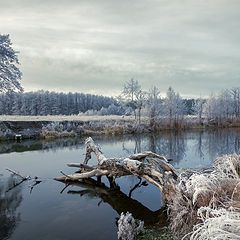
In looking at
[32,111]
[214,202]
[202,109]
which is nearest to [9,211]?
[214,202]

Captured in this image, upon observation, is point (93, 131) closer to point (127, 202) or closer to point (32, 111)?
point (127, 202)

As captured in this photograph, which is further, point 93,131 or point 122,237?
point 93,131

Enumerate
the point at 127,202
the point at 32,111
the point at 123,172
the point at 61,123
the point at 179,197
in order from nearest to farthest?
the point at 179,197 < the point at 127,202 < the point at 123,172 < the point at 61,123 < the point at 32,111

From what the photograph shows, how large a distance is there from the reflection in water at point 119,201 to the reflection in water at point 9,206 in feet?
6.09

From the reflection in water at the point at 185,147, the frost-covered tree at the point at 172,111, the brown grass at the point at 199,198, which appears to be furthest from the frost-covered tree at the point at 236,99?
the brown grass at the point at 199,198

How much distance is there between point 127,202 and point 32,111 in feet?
Result: 237

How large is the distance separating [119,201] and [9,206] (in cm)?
345

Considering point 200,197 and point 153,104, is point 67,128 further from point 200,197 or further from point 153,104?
point 200,197

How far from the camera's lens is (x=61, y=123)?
1148 inches

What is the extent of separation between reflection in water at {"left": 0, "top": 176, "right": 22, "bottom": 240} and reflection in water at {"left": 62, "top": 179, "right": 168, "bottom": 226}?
1.86m

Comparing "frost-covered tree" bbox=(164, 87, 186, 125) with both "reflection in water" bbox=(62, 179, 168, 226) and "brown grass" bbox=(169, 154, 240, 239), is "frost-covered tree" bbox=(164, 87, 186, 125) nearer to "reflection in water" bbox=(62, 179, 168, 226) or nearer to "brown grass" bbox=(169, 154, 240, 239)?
"reflection in water" bbox=(62, 179, 168, 226)

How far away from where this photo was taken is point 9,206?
7184mm

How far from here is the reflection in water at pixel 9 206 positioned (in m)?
5.78

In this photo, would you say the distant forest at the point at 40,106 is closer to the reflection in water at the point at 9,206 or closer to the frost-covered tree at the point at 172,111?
the frost-covered tree at the point at 172,111
